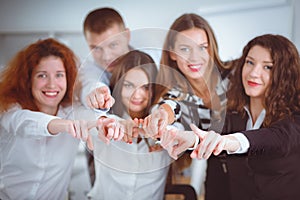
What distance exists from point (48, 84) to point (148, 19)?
0.41m

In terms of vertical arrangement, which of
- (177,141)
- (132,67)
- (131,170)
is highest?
(132,67)

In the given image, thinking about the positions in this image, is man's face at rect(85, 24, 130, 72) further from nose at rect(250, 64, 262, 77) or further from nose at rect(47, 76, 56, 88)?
nose at rect(250, 64, 262, 77)

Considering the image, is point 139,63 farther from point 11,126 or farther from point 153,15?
point 11,126

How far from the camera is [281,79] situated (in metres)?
1.35

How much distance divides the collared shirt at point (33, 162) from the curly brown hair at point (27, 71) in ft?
0.13

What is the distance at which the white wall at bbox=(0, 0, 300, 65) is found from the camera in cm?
138

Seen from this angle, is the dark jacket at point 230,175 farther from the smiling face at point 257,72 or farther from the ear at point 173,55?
the ear at point 173,55

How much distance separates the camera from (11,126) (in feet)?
4.65

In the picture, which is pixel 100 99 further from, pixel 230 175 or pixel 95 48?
pixel 230 175

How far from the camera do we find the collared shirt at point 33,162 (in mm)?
1424

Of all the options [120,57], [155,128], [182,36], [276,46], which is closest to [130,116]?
[155,128]

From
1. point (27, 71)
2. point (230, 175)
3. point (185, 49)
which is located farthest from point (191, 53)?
point (27, 71)

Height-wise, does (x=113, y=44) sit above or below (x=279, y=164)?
above

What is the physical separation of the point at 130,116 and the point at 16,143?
1.36 ft
